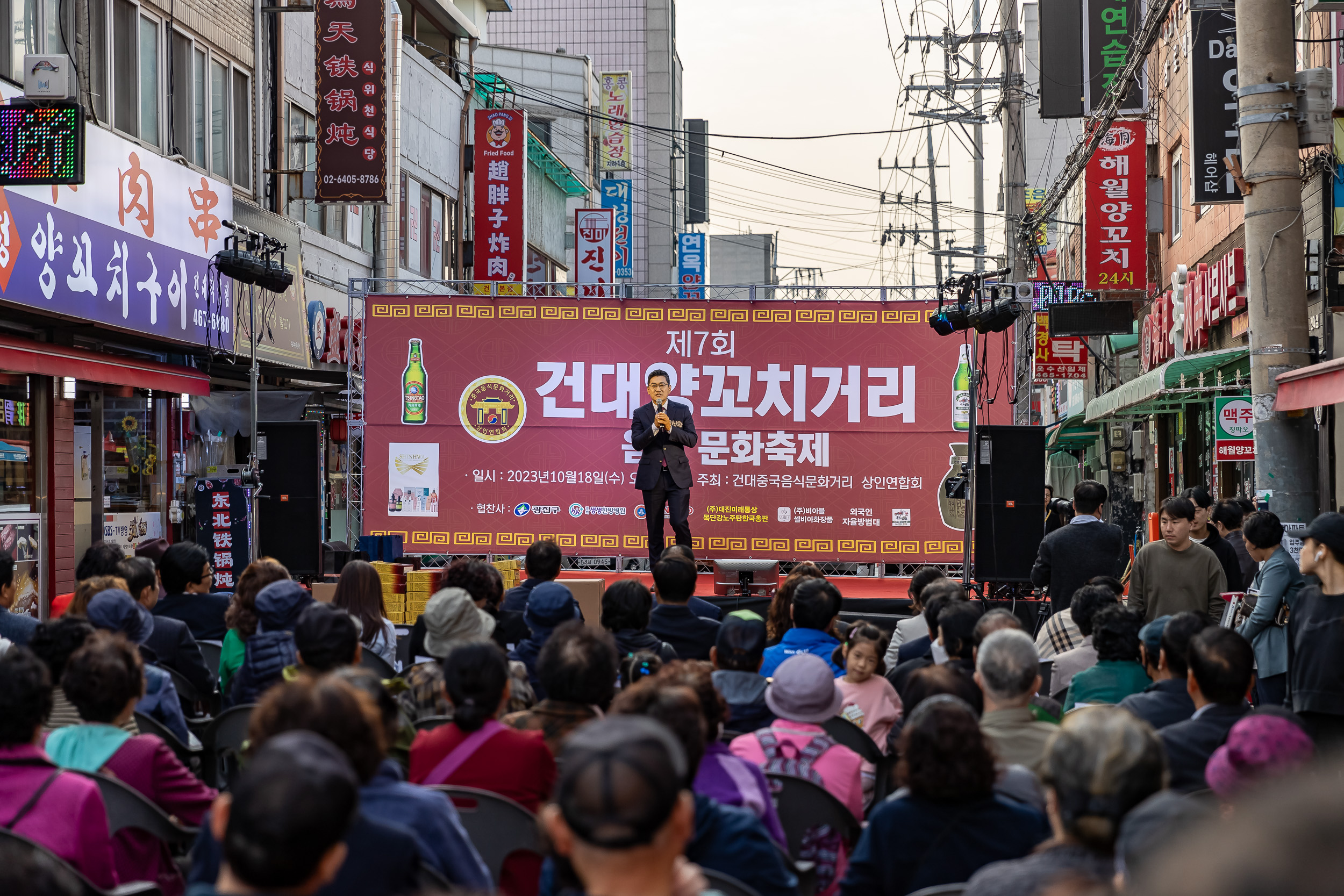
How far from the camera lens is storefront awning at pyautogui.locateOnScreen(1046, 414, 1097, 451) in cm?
2105

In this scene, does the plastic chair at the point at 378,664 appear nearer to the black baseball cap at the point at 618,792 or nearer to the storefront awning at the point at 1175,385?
the black baseball cap at the point at 618,792

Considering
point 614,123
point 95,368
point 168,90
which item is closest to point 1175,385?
point 95,368

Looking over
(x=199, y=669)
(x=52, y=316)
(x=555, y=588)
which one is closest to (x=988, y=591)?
(x=555, y=588)

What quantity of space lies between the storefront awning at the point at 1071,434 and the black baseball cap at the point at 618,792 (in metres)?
17.7

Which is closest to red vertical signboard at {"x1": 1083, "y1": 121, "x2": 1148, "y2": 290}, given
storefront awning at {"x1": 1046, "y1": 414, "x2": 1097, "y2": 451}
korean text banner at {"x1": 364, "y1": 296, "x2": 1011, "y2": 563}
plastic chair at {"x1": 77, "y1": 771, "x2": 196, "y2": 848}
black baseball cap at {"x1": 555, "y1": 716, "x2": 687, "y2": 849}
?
korean text banner at {"x1": 364, "y1": 296, "x2": 1011, "y2": 563}

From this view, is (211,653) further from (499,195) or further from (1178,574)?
(499,195)

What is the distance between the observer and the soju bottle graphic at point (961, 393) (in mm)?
11578

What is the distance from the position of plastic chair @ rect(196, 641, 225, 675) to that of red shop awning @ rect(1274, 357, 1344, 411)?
5.42m

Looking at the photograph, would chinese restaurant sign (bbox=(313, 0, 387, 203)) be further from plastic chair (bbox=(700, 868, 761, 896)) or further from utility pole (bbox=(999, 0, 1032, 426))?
plastic chair (bbox=(700, 868, 761, 896))

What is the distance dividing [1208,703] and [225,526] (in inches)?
351

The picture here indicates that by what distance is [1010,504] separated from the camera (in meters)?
9.94

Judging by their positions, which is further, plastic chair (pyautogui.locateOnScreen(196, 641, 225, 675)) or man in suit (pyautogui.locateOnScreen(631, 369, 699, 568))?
man in suit (pyautogui.locateOnScreen(631, 369, 699, 568))

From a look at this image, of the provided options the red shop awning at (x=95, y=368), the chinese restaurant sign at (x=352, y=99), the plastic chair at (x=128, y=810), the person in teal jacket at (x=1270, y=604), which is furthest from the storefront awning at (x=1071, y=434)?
the plastic chair at (x=128, y=810)

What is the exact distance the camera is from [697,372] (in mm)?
11742
